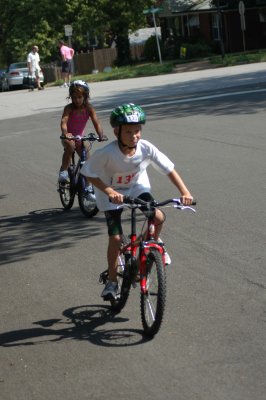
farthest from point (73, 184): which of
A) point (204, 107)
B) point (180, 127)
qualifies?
point (204, 107)

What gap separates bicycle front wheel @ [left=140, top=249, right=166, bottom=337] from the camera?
6.24m

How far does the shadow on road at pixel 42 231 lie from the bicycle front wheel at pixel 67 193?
0.33 feet

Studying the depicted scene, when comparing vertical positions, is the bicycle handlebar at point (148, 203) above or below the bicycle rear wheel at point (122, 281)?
above

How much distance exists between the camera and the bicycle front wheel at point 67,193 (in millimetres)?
11553

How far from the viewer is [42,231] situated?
35.4 ft

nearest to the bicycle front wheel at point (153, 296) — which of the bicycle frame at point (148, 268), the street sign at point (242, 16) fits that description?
the bicycle frame at point (148, 268)

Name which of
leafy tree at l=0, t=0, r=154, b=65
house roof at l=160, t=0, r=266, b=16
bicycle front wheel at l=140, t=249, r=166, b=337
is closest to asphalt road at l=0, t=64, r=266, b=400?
bicycle front wheel at l=140, t=249, r=166, b=337

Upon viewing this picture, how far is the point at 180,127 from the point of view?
19.6 metres

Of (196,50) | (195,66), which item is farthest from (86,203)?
(196,50)

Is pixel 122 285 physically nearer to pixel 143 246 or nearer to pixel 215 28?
pixel 143 246

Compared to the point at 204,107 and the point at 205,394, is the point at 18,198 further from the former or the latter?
the point at 204,107

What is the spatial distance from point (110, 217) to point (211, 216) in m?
3.80

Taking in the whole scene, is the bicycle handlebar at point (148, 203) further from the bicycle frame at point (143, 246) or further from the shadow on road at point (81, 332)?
the shadow on road at point (81, 332)

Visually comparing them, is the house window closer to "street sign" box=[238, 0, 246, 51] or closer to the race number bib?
"street sign" box=[238, 0, 246, 51]
